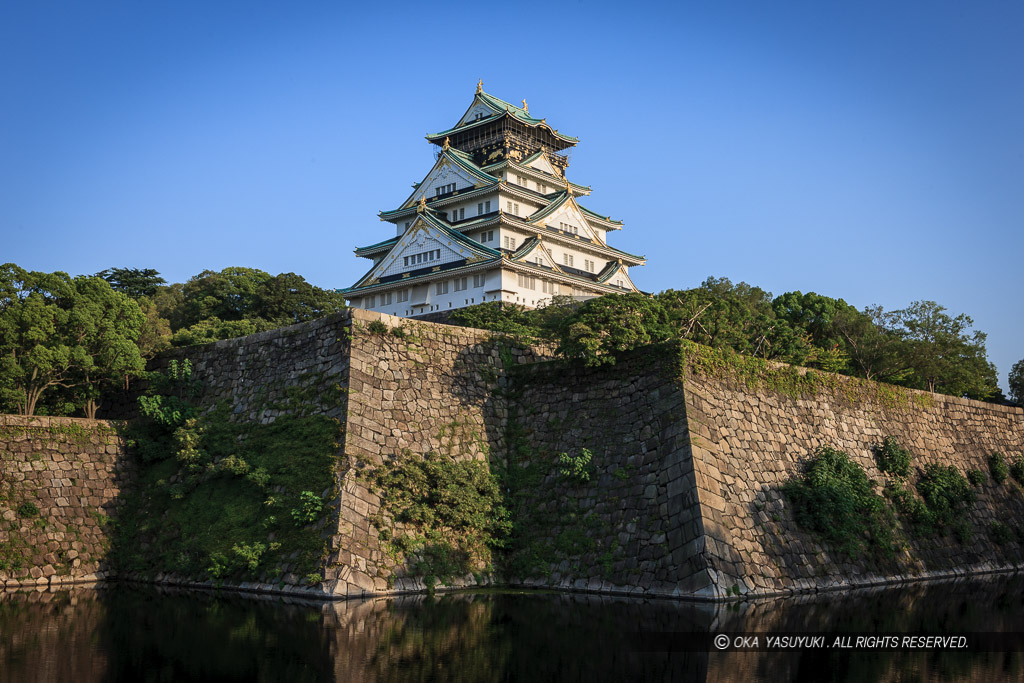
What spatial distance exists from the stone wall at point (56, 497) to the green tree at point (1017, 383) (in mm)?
43685

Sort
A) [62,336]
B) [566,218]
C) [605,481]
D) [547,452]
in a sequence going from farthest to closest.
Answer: [566,218]
[62,336]
[547,452]
[605,481]

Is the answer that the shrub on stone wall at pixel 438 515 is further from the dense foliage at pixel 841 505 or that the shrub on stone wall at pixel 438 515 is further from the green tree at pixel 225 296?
the green tree at pixel 225 296

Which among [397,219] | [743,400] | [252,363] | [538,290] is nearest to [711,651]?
[743,400]

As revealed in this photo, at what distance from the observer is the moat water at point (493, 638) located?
10.6 metres

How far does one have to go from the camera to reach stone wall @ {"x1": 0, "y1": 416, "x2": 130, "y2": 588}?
18.0 metres

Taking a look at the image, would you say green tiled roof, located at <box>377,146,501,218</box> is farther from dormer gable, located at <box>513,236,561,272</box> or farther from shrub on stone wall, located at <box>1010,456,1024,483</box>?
shrub on stone wall, located at <box>1010,456,1024,483</box>

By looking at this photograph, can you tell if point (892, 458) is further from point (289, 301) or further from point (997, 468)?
point (289, 301)

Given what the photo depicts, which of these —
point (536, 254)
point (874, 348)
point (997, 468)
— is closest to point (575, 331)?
point (997, 468)

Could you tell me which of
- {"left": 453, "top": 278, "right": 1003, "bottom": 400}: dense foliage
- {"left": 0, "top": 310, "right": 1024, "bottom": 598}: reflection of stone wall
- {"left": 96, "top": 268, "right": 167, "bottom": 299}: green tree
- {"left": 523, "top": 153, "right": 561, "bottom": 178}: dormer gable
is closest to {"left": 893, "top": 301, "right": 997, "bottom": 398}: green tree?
{"left": 453, "top": 278, "right": 1003, "bottom": 400}: dense foliage

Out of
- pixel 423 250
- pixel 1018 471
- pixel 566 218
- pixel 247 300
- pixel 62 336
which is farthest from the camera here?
pixel 566 218

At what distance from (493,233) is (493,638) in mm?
42045

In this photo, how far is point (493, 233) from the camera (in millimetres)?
53156

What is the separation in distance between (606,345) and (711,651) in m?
8.80

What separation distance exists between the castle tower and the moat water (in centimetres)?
3452
